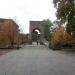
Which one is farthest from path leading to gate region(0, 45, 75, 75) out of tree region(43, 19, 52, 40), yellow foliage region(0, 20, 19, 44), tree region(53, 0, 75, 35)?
tree region(43, 19, 52, 40)

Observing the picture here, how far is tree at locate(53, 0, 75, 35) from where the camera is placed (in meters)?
52.7

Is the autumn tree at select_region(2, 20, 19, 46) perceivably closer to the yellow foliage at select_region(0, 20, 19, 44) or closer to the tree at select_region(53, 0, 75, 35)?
the yellow foliage at select_region(0, 20, 19, 44)

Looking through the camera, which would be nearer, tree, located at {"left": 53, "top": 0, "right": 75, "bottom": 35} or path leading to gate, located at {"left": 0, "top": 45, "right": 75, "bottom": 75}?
path leading to gate, located at {"left": 0, "top": 45, "right": 75, "bottom": 75}

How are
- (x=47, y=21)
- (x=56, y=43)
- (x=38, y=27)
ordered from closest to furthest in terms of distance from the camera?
(x=56, y=43)
(x=47, y=21)
(x=38, y=27)

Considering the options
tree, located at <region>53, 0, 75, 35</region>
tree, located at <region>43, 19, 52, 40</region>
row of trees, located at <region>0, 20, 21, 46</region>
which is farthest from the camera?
tree, located at <region>43, 19, 52, 40</region>

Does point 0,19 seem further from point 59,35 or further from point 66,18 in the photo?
point 66,18

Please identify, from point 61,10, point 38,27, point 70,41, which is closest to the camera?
point 61,10

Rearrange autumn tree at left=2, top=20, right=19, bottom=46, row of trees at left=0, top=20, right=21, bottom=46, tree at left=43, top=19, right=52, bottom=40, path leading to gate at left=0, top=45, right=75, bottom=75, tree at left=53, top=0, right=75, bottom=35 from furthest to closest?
tree at left=43, top=19, right=52, bottom=40 < autumn tree at left=2, top=20, right=19, bottom=46 < row of trees at left=0, top=20, right=21, bottom=46 < tree at left=53, top=0, right=75, bottom=35 < path leading to gate at left=0, top=45, right=75, bottom=75

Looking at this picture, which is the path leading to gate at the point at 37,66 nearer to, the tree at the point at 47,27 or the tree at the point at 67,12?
the tree at the point at 67,12

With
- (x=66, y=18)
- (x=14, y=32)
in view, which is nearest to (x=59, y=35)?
(x=14, y=32)

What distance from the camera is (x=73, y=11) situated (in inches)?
2090

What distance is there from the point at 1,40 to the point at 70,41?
21259mm

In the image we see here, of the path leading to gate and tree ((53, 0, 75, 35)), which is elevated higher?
tree ((53, 0, 75, 35))

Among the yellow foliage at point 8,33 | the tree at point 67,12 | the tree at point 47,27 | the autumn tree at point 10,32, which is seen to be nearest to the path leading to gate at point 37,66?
the tree at point 67,12
